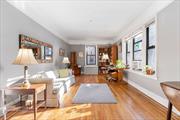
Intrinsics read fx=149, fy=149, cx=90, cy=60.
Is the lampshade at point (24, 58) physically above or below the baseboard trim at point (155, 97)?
above

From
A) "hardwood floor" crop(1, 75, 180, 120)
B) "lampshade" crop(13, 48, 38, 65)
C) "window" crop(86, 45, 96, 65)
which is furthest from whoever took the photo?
"window" crop(86, 45, 96, 65)

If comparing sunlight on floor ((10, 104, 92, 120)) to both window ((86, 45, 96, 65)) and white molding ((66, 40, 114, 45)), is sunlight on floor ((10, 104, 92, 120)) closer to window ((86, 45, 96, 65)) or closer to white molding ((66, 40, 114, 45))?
window ((86, 45, 96, 65))

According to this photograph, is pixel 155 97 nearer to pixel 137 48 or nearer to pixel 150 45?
pixel 150 45

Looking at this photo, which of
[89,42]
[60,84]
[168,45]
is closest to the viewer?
[168,45]

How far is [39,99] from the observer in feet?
11.9

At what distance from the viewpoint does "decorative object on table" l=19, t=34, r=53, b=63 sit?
3.95m

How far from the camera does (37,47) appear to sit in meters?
4.93

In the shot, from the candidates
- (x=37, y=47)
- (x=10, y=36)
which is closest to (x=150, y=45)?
(x=37, y=47)

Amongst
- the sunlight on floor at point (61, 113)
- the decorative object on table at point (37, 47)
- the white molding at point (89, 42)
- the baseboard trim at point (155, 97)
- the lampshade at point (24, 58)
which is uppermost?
the white molding at point (89, 42)

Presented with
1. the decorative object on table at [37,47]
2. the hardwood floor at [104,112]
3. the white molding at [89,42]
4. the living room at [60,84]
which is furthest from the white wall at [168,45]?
the white molding at [89,42]

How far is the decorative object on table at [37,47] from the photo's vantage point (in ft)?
13.0

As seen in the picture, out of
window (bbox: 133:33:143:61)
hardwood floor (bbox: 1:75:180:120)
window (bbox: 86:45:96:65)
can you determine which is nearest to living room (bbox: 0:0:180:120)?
hardwood floor (bbox: 1:75:180:120)

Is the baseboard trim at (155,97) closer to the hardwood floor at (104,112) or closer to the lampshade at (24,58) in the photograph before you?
the hardwood floor at (104,112)

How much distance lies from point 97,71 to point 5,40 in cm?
884
